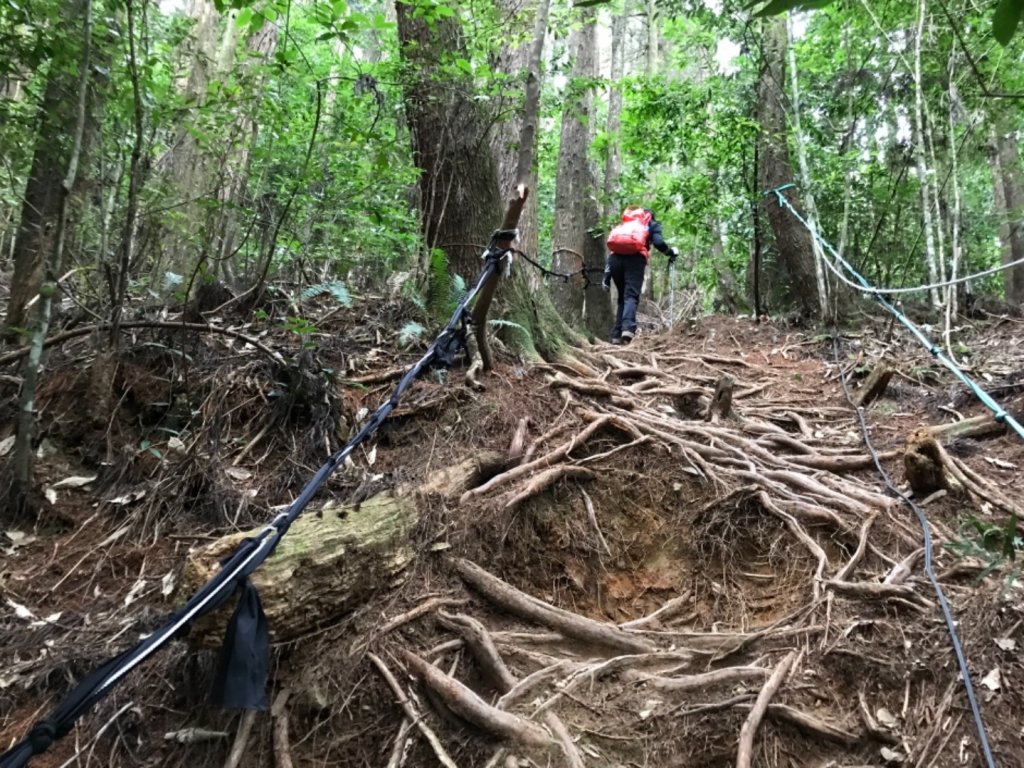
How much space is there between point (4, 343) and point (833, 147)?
370 inches

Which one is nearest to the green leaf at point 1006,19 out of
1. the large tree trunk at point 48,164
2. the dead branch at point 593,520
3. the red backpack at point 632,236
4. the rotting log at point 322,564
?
the rotting log at point 322,564

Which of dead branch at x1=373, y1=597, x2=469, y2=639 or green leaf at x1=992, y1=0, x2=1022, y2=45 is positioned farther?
dead branch at x1=373, y1=597, x2=469, y2=639

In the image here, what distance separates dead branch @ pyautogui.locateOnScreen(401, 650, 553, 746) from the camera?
2.23 m

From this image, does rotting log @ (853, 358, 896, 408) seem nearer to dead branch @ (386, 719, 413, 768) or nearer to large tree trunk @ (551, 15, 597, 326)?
dead branch @ (386, 719, 413, 768)

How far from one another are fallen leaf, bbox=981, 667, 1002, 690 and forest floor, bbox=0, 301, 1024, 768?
0.02 m

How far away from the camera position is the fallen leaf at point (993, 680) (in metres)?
2.24

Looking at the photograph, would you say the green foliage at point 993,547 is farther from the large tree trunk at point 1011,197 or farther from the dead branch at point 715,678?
the large tree trunk at point 1011,197

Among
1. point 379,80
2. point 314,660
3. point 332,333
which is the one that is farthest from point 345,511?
point 379,80

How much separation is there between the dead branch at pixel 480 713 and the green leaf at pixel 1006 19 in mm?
2240

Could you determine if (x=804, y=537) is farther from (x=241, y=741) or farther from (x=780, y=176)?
Answer: (x=780, y=176)

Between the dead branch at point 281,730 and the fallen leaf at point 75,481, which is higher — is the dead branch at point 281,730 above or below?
below

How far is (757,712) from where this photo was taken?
7.48ft

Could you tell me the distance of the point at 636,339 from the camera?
8.04 metres

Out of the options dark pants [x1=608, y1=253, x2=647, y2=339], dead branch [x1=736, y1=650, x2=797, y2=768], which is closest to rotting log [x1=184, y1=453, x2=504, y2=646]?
dead branch [x1=736, y1=650, x2=797, y2=768]
